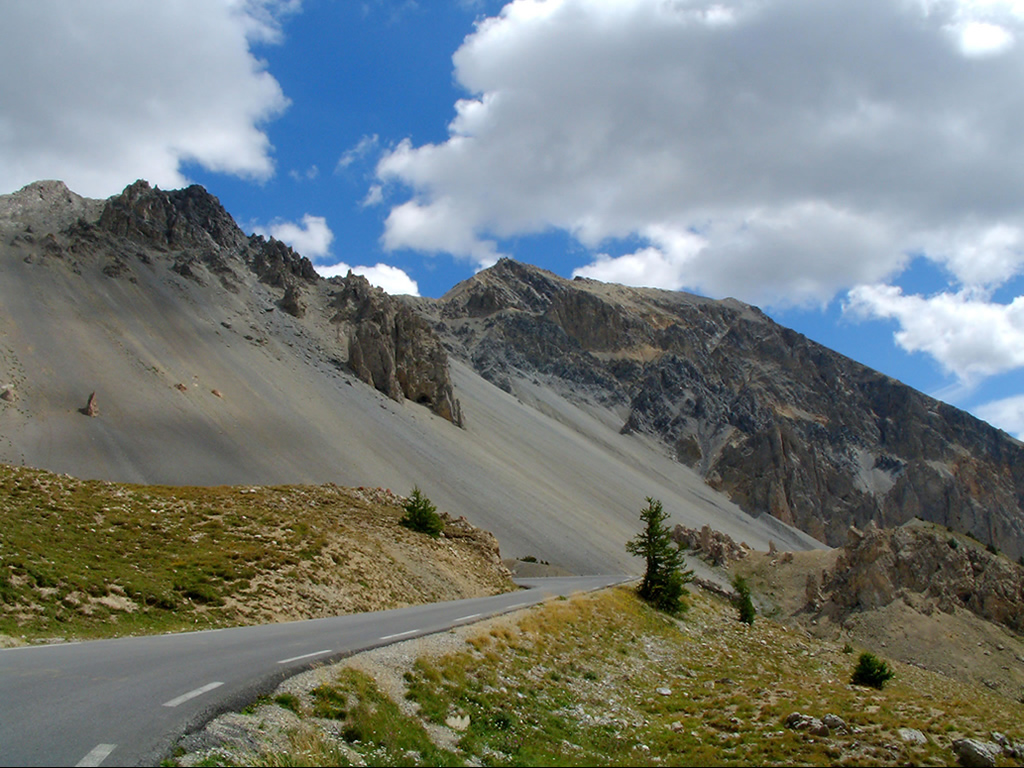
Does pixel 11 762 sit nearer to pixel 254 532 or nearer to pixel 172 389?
pixel 254 532

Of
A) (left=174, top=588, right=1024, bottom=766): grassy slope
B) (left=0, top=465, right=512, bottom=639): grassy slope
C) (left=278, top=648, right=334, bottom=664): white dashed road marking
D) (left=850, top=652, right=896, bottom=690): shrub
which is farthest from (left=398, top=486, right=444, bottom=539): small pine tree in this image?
(left=278, top=648, right=334, bottom=664): white dashed road marking

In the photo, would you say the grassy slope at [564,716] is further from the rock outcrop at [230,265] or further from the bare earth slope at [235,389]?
the rock outcrop at [230,265]

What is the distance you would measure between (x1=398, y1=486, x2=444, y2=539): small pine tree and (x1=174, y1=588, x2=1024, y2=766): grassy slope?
15.2 metres

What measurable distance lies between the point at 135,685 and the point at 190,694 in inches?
41.2

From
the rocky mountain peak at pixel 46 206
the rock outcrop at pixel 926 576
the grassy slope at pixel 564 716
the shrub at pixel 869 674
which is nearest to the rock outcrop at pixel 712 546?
the rock outcrop at pixel 926 576

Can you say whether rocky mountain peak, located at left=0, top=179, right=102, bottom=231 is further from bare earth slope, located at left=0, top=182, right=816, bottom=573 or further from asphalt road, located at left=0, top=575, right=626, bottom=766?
asphalt road, located at left=0, top=575, right=626, bottom=766

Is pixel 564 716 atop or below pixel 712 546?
atop

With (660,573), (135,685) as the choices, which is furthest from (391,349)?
(135,685)

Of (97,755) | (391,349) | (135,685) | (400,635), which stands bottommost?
(400,635)

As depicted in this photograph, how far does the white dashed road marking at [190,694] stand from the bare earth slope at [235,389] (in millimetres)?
53394

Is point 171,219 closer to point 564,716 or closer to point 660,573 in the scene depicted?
point 660,573

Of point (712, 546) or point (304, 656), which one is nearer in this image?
point (304, 656)

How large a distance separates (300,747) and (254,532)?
18938 mm

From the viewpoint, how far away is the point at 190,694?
8.52m
